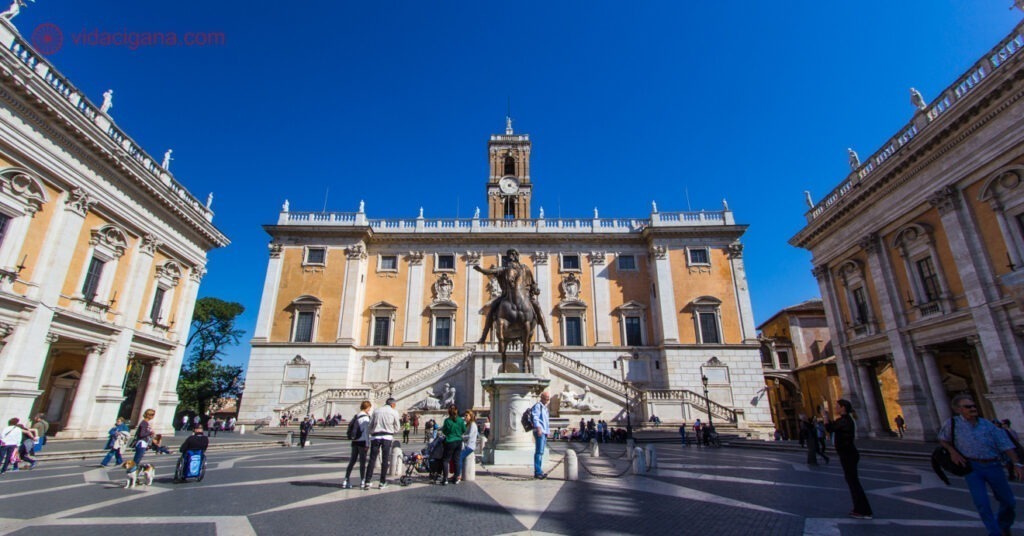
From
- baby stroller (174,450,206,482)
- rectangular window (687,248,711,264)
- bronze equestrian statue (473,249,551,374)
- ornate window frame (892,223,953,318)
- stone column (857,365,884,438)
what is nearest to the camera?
baby stroller (174,450,206,482)

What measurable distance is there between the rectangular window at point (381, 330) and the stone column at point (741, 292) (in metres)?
25.2

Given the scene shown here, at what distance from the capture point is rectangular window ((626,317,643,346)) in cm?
3234

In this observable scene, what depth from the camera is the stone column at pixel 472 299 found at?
3225 centimetres

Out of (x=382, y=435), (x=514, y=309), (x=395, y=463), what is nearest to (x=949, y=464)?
(x=382, y=435)

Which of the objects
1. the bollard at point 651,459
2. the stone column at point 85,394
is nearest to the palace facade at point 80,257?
the stone column at point 85,394

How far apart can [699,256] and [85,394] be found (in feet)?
115

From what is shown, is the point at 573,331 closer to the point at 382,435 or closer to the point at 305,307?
the point at 305,307

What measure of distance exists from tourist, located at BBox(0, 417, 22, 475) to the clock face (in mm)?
39523

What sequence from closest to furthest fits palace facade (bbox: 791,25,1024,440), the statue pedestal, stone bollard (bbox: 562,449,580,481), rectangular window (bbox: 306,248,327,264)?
stone bollard (bbox: 562,449,580,481) < the statue pedestal < palace facade (bbox: 791,25,1024,440) < rectangular window (bbox: 306,248,327,264)

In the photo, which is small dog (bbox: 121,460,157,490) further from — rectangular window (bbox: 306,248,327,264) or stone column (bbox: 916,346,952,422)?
rectangular window (bbox: 306,248,327,264)

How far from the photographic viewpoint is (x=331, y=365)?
98.9ft

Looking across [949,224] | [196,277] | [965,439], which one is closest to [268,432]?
[196,277]

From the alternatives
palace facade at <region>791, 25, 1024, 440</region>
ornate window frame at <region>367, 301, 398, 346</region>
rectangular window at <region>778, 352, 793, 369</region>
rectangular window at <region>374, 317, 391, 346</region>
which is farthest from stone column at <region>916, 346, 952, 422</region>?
rectangular window at <region>374, 317, 391, 346</region>

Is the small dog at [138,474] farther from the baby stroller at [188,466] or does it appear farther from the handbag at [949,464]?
the handbag at [949,464]
